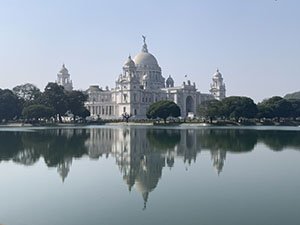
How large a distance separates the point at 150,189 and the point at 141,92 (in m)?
102

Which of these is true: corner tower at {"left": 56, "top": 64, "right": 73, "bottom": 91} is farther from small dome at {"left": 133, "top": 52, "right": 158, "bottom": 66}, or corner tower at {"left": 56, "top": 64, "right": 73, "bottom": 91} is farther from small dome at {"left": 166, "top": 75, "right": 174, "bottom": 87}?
small dome at {"left": 166, "top": 75, "right": 174, "bottom": 87}

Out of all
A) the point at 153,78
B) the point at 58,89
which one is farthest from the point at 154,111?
the point at 153,78

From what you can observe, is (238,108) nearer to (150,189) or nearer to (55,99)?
(55,99)

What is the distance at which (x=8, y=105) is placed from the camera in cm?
8806

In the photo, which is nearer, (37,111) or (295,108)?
(37,111)

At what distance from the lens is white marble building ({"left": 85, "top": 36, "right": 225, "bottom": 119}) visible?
4510 inches

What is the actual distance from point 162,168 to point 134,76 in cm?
9759

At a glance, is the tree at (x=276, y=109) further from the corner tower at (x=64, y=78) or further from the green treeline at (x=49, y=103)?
the corner tower at (x=64, y=78)

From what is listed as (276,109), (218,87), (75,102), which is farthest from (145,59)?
(276,109)

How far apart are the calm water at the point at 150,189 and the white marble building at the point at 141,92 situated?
8848 cm

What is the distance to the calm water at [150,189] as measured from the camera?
11.3 m

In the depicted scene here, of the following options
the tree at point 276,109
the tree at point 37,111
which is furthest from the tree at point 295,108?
the tree at point 37,111

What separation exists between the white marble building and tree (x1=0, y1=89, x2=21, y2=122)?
28.4 meters

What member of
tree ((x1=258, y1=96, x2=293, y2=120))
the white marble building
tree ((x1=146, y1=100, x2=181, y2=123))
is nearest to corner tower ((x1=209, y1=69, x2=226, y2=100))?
the white marble building
